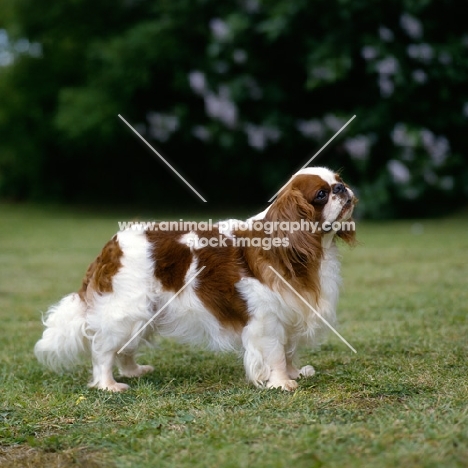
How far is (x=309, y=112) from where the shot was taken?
15711 millimetres

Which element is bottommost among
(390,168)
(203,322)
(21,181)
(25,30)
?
(203,322)

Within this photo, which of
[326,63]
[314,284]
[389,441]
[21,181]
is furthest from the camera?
[21,181]

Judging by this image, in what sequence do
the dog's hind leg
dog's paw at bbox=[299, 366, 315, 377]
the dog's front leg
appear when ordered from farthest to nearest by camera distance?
the dog's hind leg → dog's paw at bbox=[299, 366, 315, 377] → the dog's front leg

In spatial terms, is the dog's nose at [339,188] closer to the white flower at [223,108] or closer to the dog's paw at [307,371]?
the dog's paw at [307,371]

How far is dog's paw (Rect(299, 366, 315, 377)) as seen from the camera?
472 centimetres

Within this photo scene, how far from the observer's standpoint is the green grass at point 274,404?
3.21m

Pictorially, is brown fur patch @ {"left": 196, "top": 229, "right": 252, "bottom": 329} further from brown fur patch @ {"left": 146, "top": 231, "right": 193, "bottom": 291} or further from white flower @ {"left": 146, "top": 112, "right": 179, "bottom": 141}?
white flower @ {"left": 146, "top": 112, "right": 179, "bottom": 141}

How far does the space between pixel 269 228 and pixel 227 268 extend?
0.36 m

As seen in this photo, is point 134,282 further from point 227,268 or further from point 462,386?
point 462,386

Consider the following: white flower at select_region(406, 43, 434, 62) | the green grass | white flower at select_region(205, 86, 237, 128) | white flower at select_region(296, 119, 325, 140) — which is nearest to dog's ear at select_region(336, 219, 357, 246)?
the green grass

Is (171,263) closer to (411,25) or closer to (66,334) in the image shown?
(66,334)

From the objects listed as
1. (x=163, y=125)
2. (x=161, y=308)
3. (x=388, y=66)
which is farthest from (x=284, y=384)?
(x=163, y=125)

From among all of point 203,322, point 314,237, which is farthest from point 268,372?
point 314,237

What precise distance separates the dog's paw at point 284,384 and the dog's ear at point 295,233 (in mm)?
674
